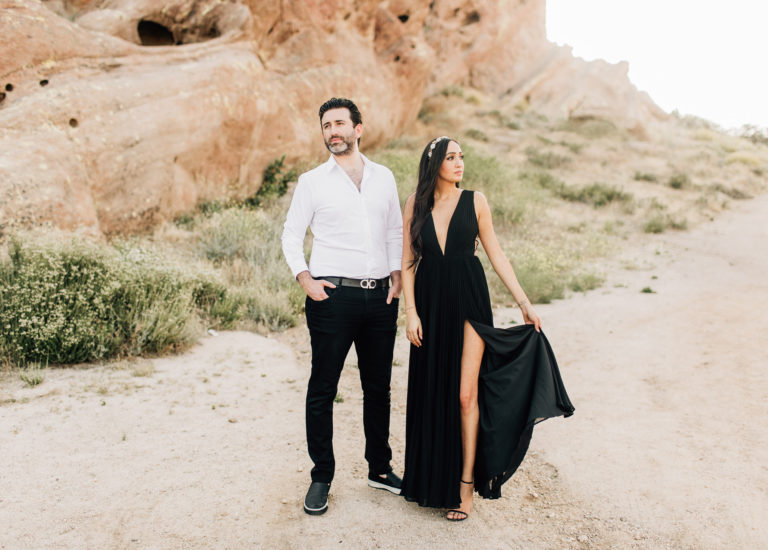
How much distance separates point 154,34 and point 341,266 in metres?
9.29

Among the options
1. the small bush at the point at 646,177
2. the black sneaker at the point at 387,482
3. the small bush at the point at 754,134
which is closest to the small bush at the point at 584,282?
the black sneaker at the point at 387,482

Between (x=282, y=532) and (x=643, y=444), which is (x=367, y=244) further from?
(x=643, y=444)

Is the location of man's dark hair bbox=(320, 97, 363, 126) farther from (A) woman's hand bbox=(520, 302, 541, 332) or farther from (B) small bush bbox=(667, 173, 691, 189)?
(B) small bush bbox=(667, 173, 691, 189)

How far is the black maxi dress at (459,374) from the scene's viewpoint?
3.10 metres

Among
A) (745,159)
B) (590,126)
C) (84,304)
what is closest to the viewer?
(84,304)

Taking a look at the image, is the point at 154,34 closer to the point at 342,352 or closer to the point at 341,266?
the point at 341,266

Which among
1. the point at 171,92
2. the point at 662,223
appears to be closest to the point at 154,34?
the point at 171,92

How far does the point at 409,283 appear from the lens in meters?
3.21

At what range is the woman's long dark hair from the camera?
317cm

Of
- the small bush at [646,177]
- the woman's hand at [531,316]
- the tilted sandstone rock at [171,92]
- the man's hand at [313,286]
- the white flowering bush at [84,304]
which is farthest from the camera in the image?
the small bush at [646,177]

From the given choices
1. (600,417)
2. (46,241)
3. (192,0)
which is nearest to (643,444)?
(600,417)

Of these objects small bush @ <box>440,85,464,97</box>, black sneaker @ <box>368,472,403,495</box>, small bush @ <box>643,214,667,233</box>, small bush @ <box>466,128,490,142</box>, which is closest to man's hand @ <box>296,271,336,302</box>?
black sneaker @ <box>368,472,403,495</box>

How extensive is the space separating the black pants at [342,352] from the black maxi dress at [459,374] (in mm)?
221

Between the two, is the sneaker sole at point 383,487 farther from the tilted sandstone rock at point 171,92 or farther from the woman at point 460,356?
the tilted sandstone rock at point 171,92
